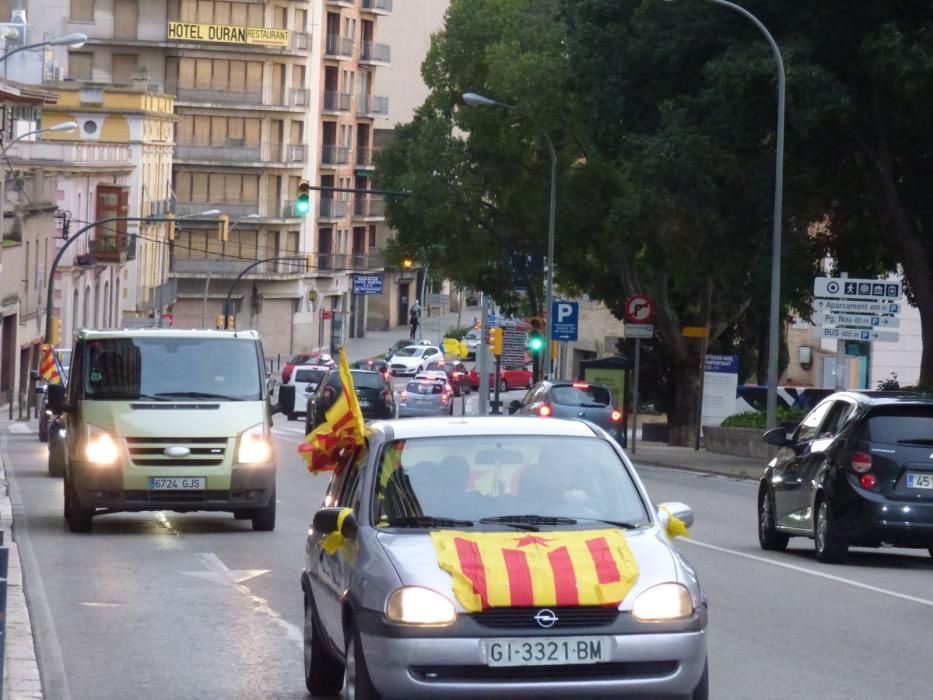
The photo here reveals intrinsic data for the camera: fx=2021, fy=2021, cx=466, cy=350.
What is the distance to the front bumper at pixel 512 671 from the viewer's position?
26.8 feet

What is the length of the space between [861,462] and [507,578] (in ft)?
31.8

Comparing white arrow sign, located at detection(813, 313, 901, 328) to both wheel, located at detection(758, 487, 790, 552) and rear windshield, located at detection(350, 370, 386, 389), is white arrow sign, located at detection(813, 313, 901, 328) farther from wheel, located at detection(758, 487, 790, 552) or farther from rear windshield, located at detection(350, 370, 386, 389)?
rear windshield, located at detection(350, 370, 386, 389)

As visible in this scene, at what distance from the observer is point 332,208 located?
117 meters

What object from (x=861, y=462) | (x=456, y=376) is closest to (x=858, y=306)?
(x=861, y=462)

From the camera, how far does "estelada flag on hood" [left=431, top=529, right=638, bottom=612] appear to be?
27.0 feet

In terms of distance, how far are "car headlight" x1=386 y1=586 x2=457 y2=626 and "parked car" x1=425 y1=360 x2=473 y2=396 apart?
253 ft

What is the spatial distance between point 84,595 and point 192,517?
790 cm

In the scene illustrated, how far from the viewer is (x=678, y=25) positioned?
38.9m

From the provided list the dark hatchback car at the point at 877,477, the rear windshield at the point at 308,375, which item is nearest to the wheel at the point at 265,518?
the dark hatchback car at the point at 877,477

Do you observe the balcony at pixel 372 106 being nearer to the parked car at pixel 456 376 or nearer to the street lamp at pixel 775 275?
the parked car at pixel 456 376

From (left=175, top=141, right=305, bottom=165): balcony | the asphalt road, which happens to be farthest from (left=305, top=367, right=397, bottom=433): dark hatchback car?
(left=175, top=141, right=305, bottom=165): balcony

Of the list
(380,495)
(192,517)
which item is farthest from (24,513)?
(380,495)

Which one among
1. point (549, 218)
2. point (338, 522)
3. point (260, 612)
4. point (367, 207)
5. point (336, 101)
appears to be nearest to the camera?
point (338, 522)

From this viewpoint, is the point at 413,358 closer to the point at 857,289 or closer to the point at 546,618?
the point at 857,289
